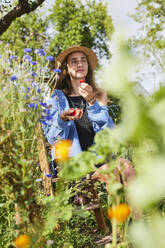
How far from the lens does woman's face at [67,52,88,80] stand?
8.51 feet

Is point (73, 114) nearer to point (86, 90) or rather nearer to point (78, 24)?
point (86, 90)

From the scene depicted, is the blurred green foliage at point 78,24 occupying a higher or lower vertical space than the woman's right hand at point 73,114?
higher

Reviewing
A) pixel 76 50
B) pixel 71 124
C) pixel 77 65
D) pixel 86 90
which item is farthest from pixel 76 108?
pixel 76 50

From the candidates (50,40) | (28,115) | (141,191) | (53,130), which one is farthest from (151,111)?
(50,40)

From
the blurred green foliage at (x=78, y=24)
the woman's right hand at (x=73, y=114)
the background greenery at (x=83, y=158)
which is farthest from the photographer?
the blurred green foliage at (x=78, y=24)

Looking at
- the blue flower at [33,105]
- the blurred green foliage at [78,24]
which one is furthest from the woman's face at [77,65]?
the blurred green foliage at [78,24]

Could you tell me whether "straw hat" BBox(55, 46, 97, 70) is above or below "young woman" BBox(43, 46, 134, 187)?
above

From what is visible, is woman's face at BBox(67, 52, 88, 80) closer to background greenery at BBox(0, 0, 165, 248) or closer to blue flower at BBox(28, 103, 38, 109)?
background greenery at BBox(0, 0, 165, 248)

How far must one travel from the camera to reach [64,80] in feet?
9.20

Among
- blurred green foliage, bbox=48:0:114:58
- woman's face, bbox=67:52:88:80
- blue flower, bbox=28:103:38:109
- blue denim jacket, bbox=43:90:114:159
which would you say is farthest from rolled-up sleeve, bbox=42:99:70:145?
blurred green foliage, bbox=48:0:114:58

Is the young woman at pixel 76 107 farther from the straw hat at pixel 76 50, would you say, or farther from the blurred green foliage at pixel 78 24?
the blurred green foliage at pixel 78 24

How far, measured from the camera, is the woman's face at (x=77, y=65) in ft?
8.51

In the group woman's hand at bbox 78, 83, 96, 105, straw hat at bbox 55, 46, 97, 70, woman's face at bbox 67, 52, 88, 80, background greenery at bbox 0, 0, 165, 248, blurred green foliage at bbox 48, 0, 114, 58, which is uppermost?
blurred green foliage at bbox 48, 0, 114, 58

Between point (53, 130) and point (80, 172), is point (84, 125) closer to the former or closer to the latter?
point (53, 130)
